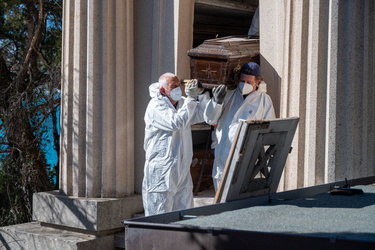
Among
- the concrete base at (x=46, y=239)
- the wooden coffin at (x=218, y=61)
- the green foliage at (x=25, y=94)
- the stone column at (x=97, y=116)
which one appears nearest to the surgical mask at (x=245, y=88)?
the wooden coffin at (x=218, y=61)

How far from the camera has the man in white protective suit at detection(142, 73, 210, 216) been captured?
6438mm

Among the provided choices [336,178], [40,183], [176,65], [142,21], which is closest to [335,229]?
[336,178]

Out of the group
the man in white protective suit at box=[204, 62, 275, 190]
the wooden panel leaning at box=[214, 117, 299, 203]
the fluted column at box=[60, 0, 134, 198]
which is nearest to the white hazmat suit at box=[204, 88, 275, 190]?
the man in white protective suit at box=[204, 62, 275, 190]

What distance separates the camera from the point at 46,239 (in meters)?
7.70

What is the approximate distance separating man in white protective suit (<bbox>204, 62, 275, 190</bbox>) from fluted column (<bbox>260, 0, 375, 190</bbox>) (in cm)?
28

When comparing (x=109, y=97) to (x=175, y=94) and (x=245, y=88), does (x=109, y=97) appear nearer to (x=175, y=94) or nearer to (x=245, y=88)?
(x=175, y=94)

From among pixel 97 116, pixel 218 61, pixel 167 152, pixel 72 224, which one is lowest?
pixel 72 224

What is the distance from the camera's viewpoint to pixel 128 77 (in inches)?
314

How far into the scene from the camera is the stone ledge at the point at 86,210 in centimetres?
757

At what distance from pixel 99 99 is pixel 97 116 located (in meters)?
0.19

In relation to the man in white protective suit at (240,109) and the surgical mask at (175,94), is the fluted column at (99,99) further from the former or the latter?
the man in white protective suit at (240,109)

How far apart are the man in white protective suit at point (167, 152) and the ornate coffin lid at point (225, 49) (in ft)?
1.28

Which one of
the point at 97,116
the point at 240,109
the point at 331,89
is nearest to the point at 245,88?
the point at 240,109

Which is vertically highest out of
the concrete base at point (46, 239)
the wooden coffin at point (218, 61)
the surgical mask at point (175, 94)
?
the wooden coffin at point (218, 61)
